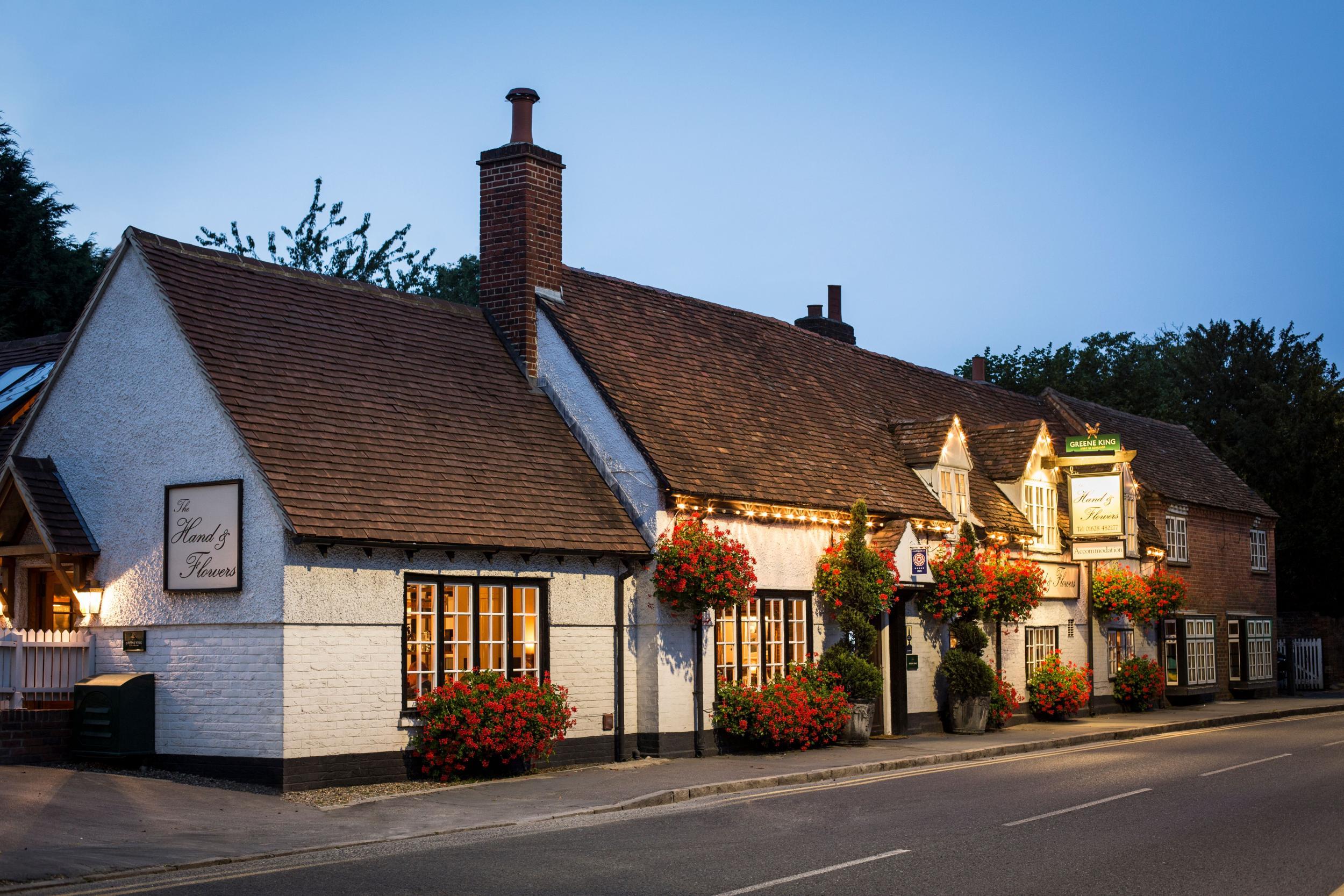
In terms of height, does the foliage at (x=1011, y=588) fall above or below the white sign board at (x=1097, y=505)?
below

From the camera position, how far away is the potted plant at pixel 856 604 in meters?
22.8

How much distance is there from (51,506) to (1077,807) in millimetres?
13216

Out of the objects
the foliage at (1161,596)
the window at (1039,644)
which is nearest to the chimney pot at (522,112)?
the window at (1039,644)

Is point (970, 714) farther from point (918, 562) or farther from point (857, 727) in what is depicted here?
point (857, 727)

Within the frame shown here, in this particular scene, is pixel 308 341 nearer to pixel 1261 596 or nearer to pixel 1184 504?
pixel 1184 504

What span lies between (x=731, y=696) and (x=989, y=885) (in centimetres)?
1109

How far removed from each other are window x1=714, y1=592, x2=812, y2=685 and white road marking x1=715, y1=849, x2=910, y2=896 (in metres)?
9.63

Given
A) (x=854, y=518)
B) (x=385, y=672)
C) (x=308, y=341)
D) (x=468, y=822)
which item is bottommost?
(x=468, y=822)

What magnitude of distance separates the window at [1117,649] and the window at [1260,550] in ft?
35.0

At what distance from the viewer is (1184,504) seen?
38094 mm

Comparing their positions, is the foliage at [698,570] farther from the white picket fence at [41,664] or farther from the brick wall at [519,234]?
the white picket fence at [41,664]

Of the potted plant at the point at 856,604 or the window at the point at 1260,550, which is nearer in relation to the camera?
the potted plant at the point at 856,604

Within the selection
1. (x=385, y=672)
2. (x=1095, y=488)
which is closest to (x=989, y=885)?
(x=385, y=672)

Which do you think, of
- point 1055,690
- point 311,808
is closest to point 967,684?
point 1055,690
